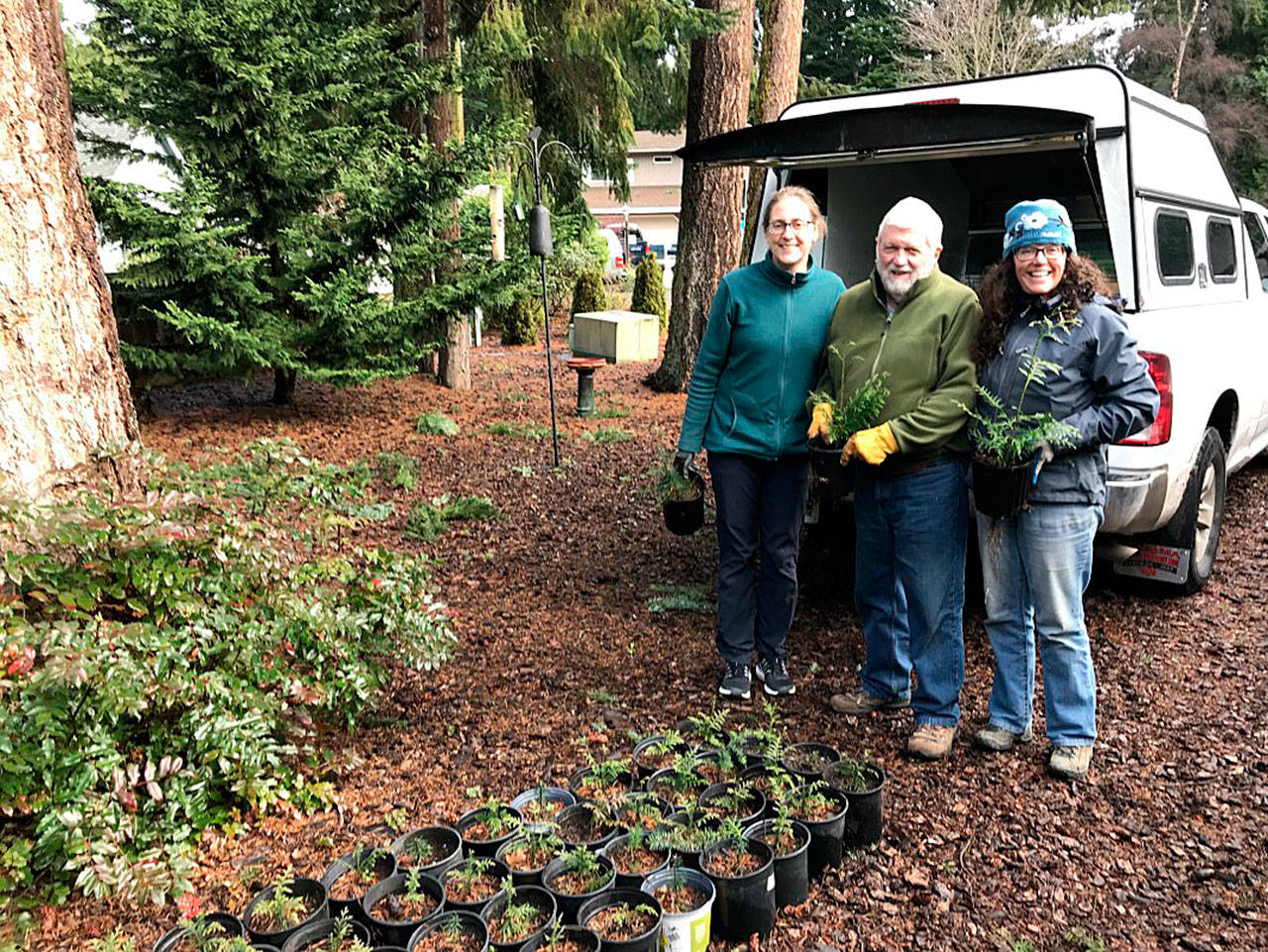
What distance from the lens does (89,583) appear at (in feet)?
9.41

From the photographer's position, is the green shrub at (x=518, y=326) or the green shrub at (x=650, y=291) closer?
the green shrub at (x=518, y=326)

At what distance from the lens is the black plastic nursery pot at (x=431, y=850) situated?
2758 mm

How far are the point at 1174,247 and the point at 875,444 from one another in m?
2.70

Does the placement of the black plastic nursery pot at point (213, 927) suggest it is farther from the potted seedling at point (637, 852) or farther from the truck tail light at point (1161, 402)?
the truck tail light at point (1161, 402)

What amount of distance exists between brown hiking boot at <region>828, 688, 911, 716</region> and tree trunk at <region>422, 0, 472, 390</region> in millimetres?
6107

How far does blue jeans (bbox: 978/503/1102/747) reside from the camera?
335 cm

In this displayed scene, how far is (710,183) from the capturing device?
10.5m

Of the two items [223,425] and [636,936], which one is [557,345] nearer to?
[223,425]

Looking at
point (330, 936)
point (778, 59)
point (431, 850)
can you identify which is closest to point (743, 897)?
point (431, 850)

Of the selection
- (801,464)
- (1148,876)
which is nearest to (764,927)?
(1148,876)

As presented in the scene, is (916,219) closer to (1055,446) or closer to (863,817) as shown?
(1055,446)

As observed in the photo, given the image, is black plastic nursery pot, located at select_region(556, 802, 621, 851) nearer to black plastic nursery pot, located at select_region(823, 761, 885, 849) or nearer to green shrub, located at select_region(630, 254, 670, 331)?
black plastic nursery pot, located at select_region(823, 761, 885, 849)

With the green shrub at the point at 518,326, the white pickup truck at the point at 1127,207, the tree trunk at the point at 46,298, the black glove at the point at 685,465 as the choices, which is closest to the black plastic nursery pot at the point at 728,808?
the black glove at the point at 685,465

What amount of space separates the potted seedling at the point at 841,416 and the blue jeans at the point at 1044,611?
563mm
